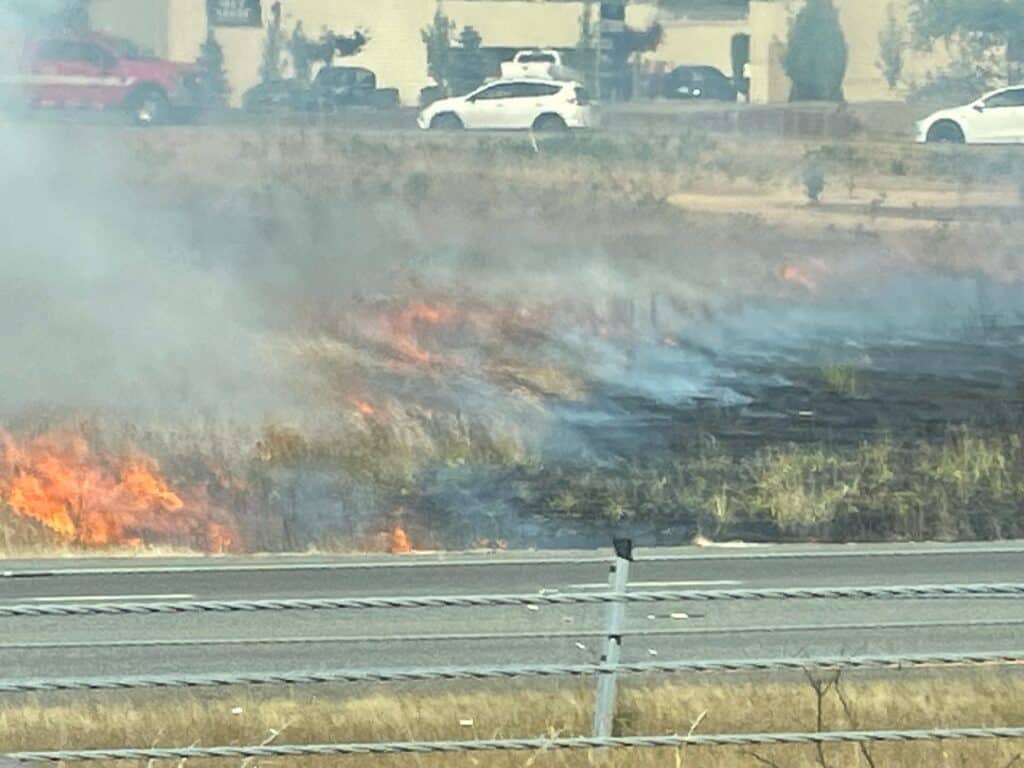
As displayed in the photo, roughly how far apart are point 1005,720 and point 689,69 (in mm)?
10314

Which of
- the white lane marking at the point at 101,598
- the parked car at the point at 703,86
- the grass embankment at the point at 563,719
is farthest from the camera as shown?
the parked car at the point at 703,86

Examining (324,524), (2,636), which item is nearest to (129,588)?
(2,636)

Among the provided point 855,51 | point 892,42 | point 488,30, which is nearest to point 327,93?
point 488,30

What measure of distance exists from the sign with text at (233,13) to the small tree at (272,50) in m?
0.22

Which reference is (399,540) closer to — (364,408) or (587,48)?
(364,408)

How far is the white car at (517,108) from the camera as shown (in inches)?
727

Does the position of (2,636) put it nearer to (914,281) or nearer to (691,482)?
(691,482)

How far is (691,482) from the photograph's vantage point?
17.4 metres

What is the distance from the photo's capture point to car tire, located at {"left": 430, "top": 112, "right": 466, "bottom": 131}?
60.3 ft

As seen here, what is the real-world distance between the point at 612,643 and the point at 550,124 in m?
11.0

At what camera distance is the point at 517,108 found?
18609mm

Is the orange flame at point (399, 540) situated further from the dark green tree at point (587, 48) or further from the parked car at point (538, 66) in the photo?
the dark green tree at point (587, 48)

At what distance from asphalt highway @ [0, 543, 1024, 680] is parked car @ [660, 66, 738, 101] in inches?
177

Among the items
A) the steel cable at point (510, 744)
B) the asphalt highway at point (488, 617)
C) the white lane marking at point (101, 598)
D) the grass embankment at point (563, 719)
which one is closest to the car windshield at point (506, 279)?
the asphalt highway at point (488, 617)
